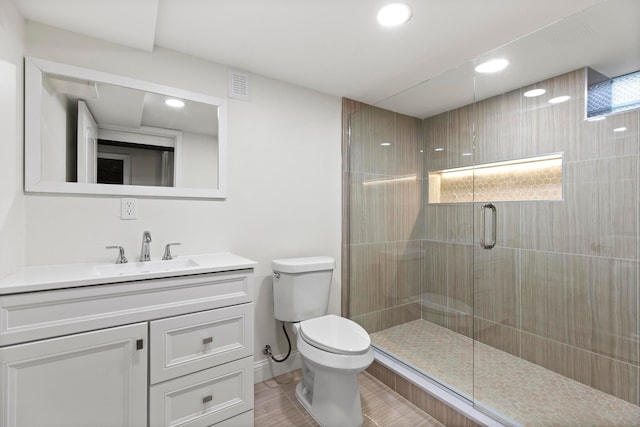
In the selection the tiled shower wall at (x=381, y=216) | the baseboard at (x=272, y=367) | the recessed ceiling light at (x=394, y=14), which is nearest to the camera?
the recessed ceiling light at (x=394, y=14)

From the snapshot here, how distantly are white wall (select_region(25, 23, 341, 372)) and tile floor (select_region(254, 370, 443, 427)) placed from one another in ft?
0.77

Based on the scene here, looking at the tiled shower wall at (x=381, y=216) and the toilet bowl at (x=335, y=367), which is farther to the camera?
the tiled shower wall at (x=381, y=216)

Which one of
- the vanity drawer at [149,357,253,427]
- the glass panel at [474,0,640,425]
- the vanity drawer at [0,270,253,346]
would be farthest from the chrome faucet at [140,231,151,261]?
the glass panel at [474,0,640,425]

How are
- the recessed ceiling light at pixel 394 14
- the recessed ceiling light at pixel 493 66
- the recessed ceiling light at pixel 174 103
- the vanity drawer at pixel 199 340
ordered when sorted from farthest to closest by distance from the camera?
the recessed ceiling light at pixel 493 66 → the recessed ceiling light at pixel 174 103 → the recessed ceiling light at pixel 394 14 → the vanity drawer at pixel 199 340

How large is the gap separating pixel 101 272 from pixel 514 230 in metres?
2.59

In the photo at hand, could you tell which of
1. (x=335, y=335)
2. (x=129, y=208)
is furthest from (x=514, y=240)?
(x=129, y=208)

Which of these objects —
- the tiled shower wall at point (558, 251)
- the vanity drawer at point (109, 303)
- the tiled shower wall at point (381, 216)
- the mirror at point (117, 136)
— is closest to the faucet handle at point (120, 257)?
the mirror at point (117, 136)

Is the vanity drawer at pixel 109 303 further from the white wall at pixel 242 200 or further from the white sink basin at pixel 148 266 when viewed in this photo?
the white wall at pixel 242 200

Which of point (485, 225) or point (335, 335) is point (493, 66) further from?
point (335, 335)

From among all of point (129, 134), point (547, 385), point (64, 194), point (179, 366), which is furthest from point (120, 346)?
point (547, 385)

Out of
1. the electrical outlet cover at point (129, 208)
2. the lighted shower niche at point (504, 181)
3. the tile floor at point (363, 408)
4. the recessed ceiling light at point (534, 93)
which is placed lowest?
the tile floor at point (363, 408)

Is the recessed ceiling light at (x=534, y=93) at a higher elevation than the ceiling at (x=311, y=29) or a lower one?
lower

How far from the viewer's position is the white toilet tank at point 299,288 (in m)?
1.88

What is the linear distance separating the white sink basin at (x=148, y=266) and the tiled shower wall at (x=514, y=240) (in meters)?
1.27
